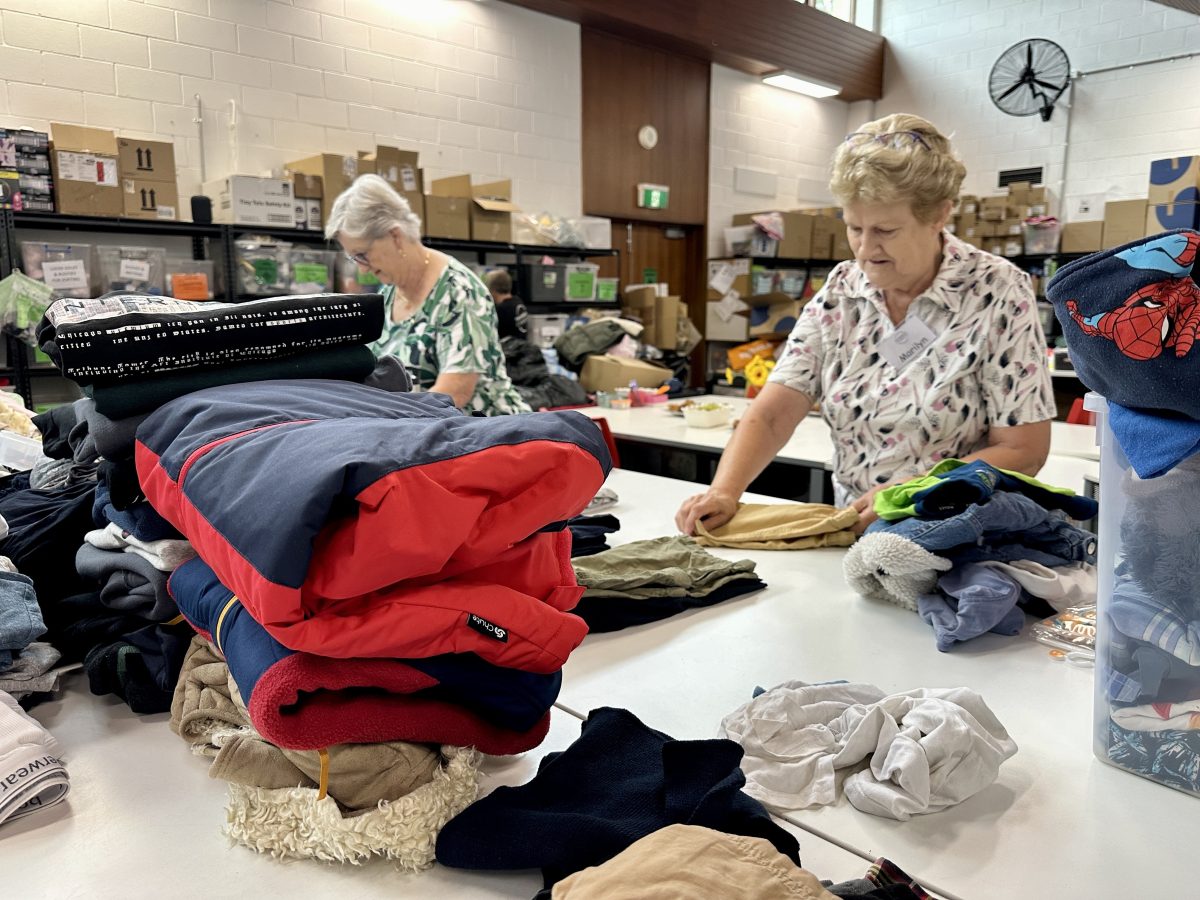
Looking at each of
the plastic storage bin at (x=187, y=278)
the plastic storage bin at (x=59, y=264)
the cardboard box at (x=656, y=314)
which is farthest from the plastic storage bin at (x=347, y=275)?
the cardboard box at (x=656, y=314)

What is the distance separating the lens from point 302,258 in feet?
15.8

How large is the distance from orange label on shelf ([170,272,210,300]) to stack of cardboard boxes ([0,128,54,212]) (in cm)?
61

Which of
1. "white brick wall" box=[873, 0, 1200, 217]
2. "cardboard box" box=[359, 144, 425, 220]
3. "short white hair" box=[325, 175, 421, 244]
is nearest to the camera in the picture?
"short white hair" box=[325, 175, 421, 244]

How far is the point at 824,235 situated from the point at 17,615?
7.78 meters

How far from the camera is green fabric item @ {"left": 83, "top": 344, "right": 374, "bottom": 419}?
0.98m

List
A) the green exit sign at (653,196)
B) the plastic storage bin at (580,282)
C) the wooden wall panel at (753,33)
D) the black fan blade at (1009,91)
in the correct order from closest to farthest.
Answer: the plastic storage bin at (580,282) < the wooden wall panel at (753,33) < the green exit sign at (653,196) < the black fan blade at (1009,91)

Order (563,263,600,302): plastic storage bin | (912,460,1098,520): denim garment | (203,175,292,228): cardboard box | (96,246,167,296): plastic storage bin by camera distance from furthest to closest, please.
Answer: (563,263,600,302): plastic storage bin
(203,175,292,228): cardboard box
(96,246,167,296): plastic storage bin
(912,460,1098,520): denim garment

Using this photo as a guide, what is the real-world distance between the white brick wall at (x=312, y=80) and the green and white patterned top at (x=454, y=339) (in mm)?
2808

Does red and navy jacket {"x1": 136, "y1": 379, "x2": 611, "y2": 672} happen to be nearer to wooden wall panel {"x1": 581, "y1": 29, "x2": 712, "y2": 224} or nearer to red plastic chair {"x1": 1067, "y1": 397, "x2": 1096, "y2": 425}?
red plastic chair {"x1": 1067, "y1": 397, "x2": 1096, "y2": 425}

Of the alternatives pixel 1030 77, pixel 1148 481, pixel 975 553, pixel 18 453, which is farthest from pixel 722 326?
pixel 1148 481

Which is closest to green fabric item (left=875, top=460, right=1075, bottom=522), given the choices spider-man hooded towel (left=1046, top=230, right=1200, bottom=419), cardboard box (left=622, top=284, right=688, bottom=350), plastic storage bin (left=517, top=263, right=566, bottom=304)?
spider-man hooded towel (left=1046, top=230, right=1200, bottom=419)

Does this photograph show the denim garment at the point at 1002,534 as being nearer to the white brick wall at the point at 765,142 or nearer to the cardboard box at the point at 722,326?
the cardboard box at the point at 722,326

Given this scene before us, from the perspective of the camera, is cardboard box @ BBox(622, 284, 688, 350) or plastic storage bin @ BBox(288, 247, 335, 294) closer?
plastic storage bin @ BBox(288, 247, 335, 294)

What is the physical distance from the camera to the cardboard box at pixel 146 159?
14.3ft
